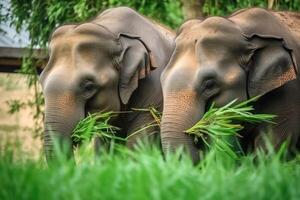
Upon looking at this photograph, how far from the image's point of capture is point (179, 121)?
9336 millimetres

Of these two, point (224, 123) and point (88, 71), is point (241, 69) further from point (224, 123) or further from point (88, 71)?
point (88, 71)

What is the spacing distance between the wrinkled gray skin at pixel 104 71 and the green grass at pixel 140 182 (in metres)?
4.17

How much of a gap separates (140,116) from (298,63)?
5.15 feet

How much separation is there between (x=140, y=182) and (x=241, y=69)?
4.71 m

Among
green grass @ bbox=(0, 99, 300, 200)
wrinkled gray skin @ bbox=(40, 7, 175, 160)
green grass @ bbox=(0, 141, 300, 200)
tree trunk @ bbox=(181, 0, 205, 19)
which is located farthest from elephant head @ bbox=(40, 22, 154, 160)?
green grass @ bbox=(0, 141, 300, 200)

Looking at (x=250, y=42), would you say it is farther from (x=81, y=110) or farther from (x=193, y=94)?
(x=81, y=110)

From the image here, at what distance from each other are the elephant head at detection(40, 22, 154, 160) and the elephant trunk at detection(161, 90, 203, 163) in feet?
3.25

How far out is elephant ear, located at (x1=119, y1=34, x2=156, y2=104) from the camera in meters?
10.6

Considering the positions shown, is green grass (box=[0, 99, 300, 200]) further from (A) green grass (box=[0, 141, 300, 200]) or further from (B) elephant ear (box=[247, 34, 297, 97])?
(B) elephant ear (box=[247, 34, 297, 97])

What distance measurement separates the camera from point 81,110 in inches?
401

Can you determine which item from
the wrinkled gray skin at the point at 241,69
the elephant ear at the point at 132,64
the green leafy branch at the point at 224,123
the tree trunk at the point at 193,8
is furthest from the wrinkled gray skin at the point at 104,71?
the tree trunk at the point at 193,8

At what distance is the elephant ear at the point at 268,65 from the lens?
9.91 m

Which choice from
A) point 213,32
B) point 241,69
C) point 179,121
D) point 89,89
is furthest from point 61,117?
point 241,69

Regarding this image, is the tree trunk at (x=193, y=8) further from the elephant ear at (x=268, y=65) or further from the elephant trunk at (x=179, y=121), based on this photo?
the elephant trunk at (x=179, y=121)
